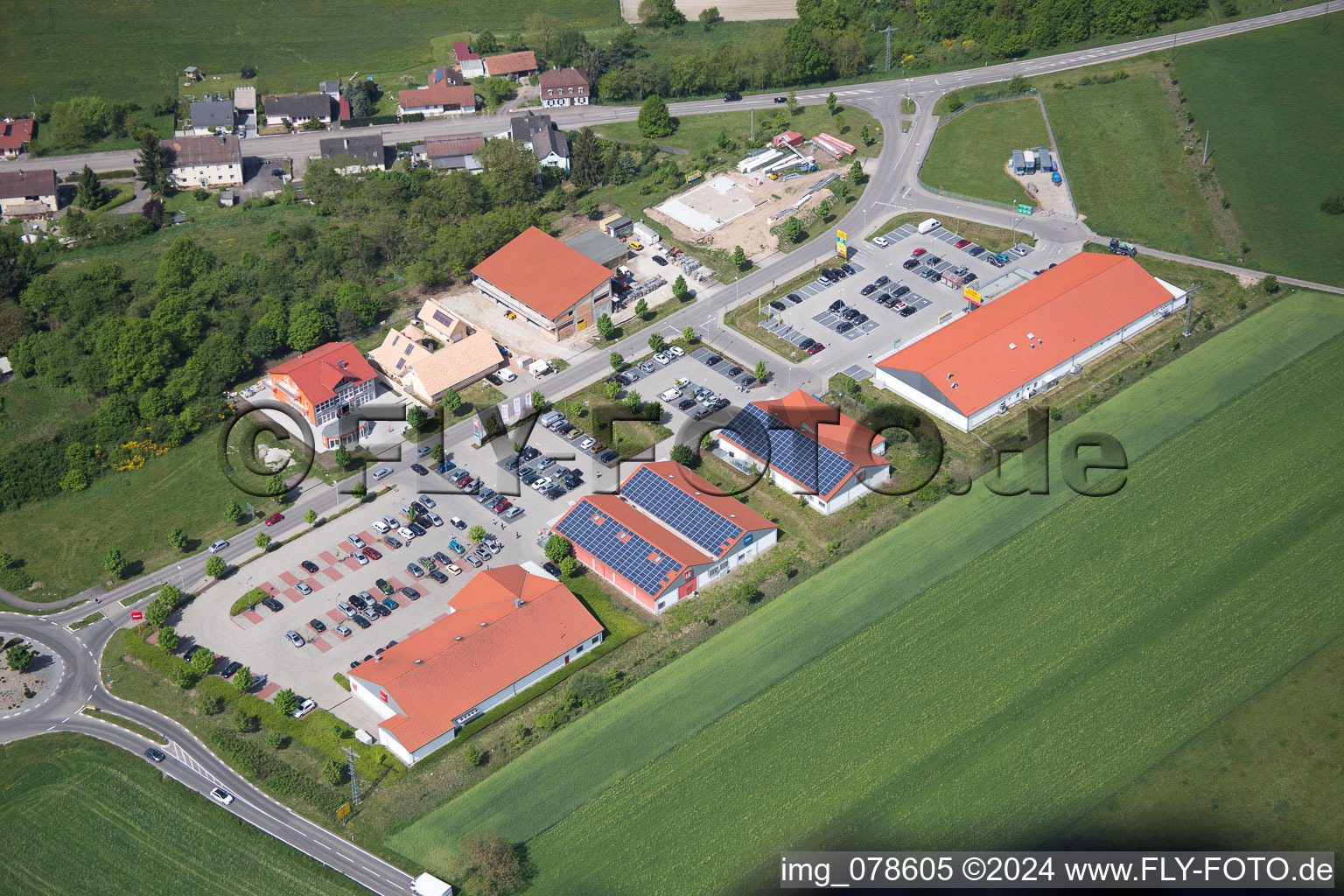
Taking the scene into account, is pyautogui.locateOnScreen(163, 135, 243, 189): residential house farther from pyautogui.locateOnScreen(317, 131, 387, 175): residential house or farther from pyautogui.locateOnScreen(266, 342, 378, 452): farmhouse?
pyautogui.locateOnScreen(266, 342, 378, 452): farmhouse

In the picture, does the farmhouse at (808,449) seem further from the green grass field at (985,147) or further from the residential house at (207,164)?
the residential house at (207,164)

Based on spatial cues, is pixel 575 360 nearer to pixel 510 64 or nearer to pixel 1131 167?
pixel 510 64

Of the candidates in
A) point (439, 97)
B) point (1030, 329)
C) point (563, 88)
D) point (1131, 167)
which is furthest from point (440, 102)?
point (1030, 329)

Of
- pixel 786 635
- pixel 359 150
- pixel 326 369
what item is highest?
pixel 359 150

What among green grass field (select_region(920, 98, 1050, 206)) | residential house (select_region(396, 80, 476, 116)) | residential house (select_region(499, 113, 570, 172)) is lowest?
green grass field (select_region(920, 98, 1050, 206))

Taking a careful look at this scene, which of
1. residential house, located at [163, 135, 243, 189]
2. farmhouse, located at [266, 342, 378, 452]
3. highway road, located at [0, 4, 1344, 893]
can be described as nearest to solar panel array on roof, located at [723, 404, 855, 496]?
highway road, located at [0, 4, 1344, 893]

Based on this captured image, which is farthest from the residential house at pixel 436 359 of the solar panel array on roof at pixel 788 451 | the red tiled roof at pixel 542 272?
the solar panel array on roof at pixel 788 451
